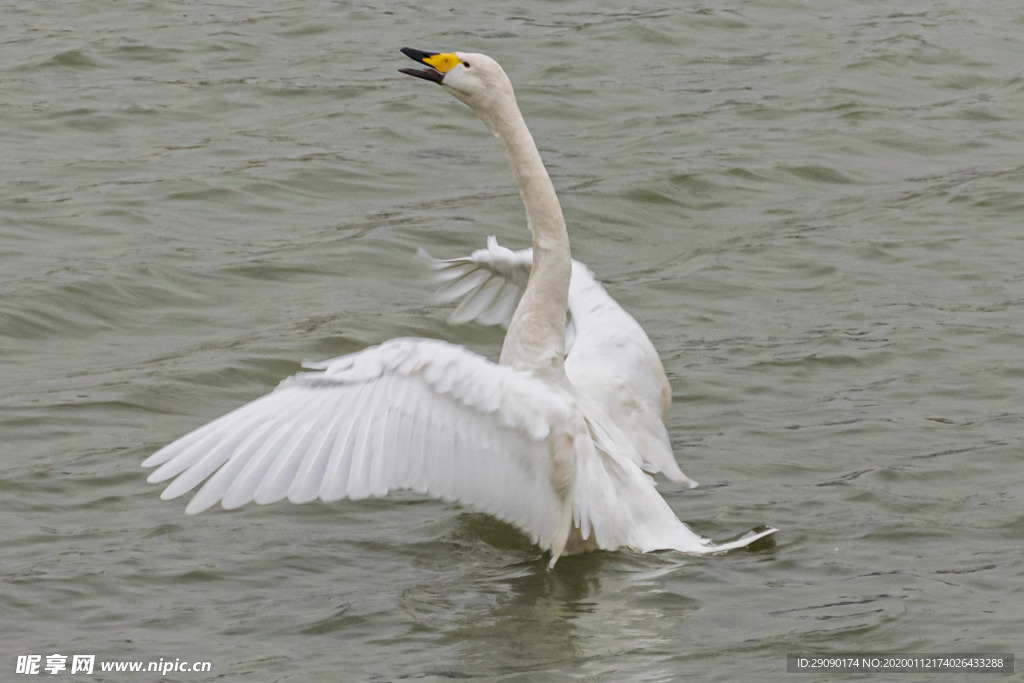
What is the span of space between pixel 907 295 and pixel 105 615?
5.19 metres

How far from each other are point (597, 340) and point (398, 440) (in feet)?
5.27

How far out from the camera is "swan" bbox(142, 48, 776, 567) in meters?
5.36

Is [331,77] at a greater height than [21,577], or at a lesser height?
greater

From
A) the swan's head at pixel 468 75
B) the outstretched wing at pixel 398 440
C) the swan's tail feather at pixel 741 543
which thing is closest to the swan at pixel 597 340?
the swan's tail feather at pixel 741 543

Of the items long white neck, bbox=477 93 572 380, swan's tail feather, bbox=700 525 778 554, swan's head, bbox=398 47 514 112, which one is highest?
swan's head, bbox=398 47 514 112

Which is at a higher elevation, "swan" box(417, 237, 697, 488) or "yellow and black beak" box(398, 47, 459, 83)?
"yellow and black beak" box(398, 47, 459, 83)

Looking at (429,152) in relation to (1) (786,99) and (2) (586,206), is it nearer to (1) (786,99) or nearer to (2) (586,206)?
(2) (586,206)

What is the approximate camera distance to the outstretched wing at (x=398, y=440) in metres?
5.31

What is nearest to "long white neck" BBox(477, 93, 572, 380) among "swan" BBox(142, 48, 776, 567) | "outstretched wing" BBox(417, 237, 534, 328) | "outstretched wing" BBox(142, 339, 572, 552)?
"swan" BBox(142, 48, 776, 567)

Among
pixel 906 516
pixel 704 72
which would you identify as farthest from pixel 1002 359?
pixel 704 72

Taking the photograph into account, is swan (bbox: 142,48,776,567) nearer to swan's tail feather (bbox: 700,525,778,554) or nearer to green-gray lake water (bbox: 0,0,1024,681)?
swan's tail feather (bbox: 700,525,778,554)

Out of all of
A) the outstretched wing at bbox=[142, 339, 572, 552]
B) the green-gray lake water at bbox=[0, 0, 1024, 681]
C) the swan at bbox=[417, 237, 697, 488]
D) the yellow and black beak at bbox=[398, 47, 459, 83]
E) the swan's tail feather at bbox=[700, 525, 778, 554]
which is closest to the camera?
the outstretched wing at bbox=[142, 339, 572, 552]

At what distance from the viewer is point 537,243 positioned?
6.42 m

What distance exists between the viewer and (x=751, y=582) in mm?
5895
